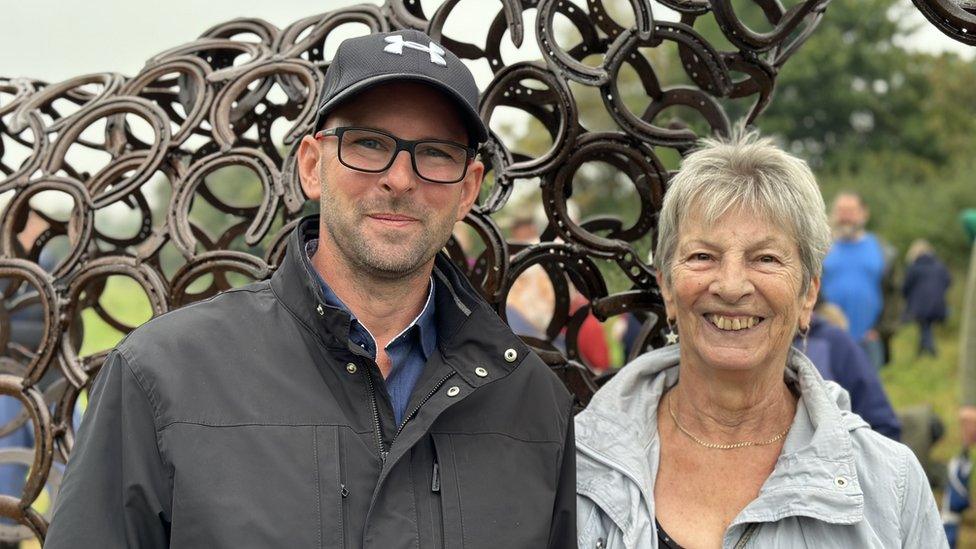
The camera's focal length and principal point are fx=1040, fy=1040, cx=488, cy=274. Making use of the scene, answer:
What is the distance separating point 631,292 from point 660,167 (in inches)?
12.9

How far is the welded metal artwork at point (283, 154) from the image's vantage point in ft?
8.27

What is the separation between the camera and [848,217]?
7.20 metres

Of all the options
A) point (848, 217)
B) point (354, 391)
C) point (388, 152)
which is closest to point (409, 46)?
point (388, 152)

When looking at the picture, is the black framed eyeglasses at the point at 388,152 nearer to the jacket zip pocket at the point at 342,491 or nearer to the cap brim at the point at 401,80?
the cap brim at the point at 401,80

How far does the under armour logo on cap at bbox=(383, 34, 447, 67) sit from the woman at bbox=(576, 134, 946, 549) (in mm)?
679

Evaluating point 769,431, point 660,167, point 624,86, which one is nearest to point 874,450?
point 769,431

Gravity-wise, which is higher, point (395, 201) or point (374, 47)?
point (374, 47)

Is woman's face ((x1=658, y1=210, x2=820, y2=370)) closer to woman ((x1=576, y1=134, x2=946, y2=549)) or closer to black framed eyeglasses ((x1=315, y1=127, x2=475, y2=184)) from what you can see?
woman ((x1=576, y1=134, x2=946, y2=549))

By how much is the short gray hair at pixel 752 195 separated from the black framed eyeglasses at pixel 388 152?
0.60 m

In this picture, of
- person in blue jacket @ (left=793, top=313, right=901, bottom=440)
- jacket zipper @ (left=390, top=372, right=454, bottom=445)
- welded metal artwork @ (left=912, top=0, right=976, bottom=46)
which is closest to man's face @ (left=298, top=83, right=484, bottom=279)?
jacket zipper @ (left=390, top=372, right=454, bottom=445)

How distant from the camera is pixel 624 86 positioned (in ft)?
59.0

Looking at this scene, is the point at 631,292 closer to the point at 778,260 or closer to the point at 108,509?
the point at 778,260

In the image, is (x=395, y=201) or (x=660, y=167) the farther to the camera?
(x=660, y=167)

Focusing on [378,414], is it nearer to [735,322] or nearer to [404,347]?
[404,347]
